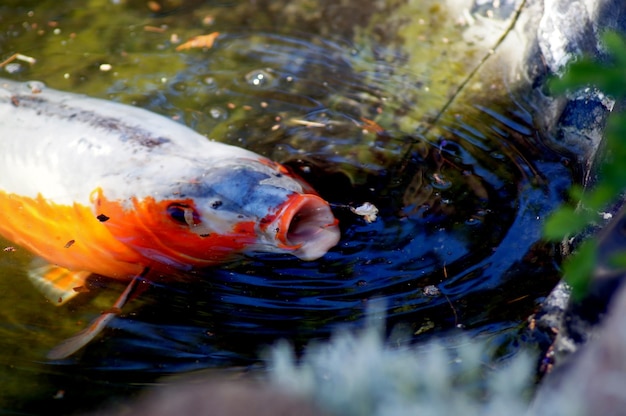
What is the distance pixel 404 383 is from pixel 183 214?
3.97ft

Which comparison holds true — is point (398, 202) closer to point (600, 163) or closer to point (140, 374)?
point (600, 163)

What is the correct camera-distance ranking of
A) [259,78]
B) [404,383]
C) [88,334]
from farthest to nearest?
[259,78], [88,334], [404,383]

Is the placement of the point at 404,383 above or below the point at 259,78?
above

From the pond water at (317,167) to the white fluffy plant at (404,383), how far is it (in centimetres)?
28

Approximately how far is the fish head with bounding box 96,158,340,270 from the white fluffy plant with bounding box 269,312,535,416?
61 centimetres

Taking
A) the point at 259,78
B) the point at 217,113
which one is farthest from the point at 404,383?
the point at 259,78

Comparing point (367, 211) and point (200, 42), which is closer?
point (367, 211)

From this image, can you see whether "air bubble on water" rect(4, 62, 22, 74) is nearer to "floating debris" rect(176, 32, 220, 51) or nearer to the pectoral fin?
"floating debris" rect(176, 32, 220, 51)

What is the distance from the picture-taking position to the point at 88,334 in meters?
2.48

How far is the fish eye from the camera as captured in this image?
8.68 feet

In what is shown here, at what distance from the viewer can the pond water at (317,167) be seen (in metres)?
2.46

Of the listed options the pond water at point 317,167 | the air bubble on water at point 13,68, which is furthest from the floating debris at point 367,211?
the air bubble on water at point 13,68

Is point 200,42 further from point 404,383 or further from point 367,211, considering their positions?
point 404,383

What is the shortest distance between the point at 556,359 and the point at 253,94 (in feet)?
7.33
